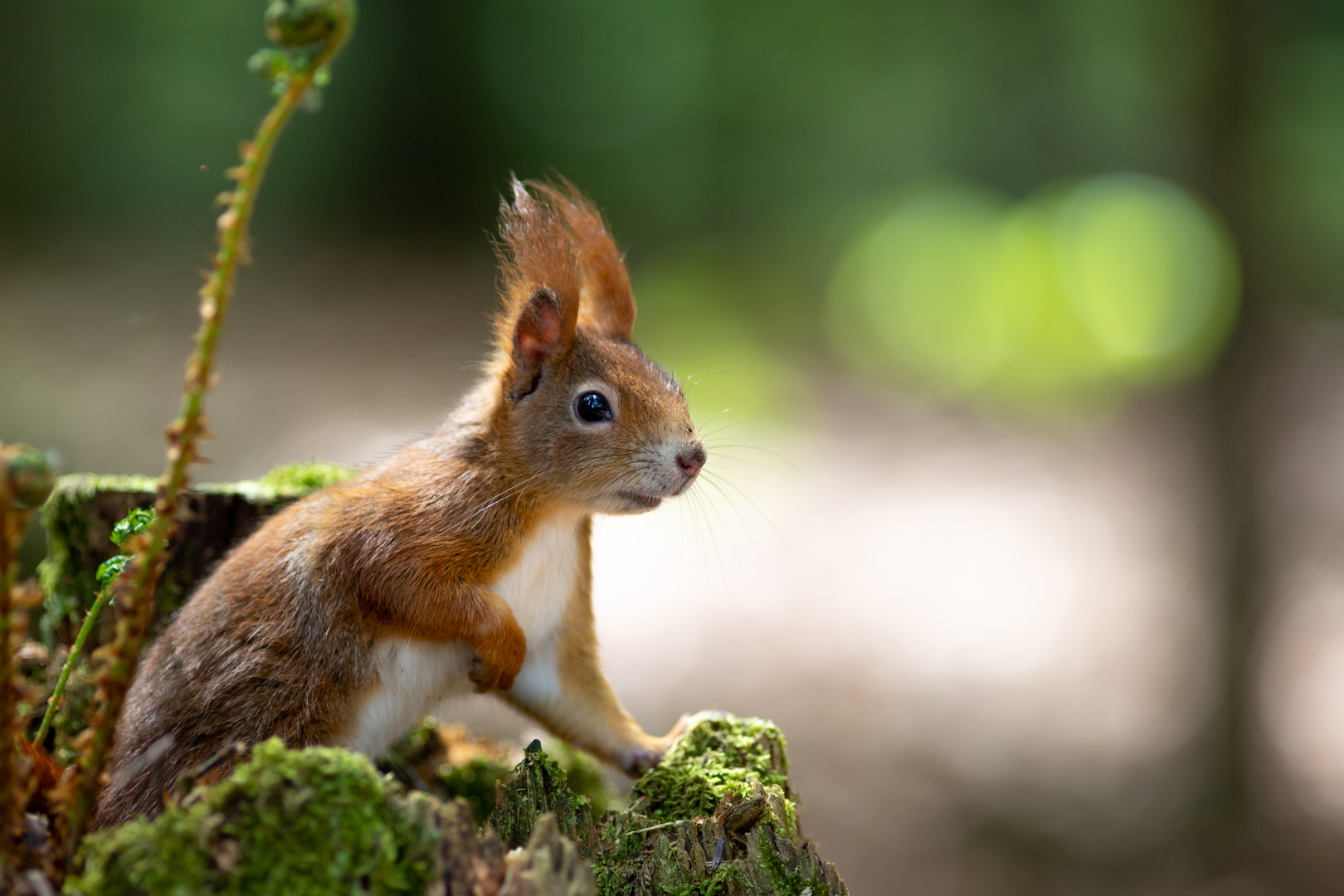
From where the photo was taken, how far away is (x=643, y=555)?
22.5ft

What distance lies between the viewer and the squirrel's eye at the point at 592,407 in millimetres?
2246

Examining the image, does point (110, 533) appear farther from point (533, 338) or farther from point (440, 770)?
point (533, 338)

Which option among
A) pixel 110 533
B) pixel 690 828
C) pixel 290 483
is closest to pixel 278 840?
pixel 690 828

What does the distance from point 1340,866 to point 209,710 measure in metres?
5.16

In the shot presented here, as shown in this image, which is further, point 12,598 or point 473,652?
point 473,652

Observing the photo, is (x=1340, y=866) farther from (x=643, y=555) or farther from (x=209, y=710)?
(x=209, y=710)

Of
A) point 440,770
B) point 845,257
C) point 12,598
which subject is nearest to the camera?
point 12,598

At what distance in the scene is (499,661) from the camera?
2.02 m

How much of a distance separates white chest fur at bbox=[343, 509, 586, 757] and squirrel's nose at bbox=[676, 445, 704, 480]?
11.5 inches

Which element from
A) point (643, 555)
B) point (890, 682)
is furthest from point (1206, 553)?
point (643, 555)

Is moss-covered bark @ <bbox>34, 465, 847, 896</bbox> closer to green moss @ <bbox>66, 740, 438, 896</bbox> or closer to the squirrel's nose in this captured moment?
green moss @ <bbox>66, 740, 438, 896</bbox>

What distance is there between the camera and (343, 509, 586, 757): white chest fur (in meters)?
2.04

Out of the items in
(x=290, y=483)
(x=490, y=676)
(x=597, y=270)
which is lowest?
(x=490, y=676)

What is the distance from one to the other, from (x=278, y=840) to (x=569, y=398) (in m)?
1.19
